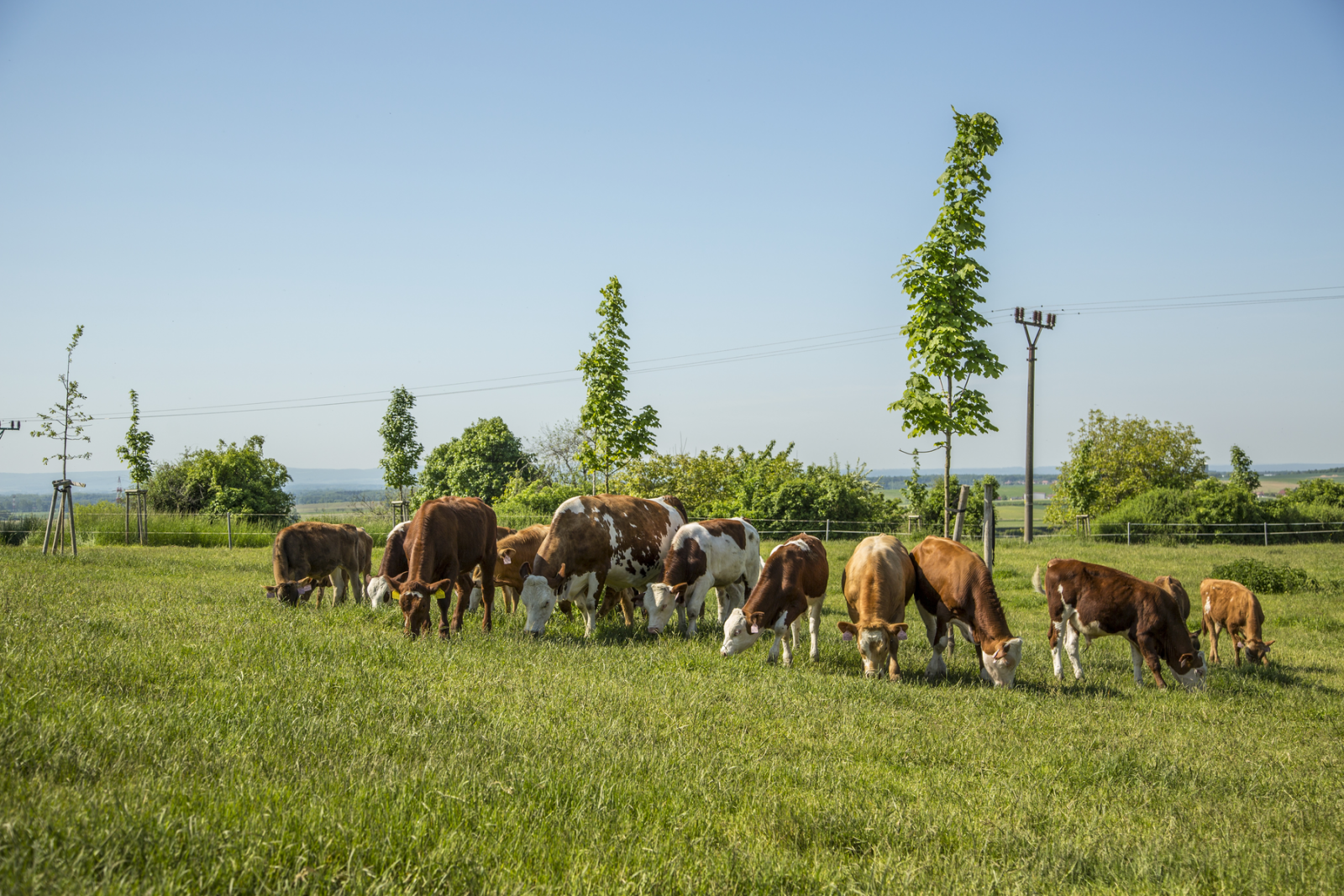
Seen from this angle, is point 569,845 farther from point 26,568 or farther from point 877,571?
point 26,568

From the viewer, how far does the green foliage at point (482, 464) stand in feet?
170

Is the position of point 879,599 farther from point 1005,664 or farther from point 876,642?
point 1005,664

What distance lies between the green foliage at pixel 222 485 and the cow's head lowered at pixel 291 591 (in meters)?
28.9

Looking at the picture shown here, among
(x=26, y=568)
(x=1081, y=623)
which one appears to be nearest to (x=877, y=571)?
(x=1081, y=623)

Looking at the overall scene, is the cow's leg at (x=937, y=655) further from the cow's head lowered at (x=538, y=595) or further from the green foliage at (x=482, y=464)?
the green foliage at (x=482, y=464)

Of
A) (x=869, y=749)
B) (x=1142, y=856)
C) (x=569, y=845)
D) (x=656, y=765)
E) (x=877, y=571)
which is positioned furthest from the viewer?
(x=877, y=571)

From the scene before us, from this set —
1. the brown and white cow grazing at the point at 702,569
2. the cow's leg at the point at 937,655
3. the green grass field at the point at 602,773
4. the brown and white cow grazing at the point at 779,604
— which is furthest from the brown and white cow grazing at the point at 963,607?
the brown and white cow grazing at the point at 702,569

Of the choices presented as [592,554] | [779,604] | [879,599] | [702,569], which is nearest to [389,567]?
[592,554]

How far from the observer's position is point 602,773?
512 centimetres

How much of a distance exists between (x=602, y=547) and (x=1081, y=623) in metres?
6.85

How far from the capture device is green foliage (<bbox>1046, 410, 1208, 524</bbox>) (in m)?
55.6

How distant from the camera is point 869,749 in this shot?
652cm

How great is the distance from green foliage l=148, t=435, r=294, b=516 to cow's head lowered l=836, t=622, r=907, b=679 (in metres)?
37.3

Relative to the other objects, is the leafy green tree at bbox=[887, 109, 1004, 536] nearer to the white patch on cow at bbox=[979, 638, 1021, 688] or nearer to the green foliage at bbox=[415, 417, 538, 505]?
the white patch on cow at bbox=[979, 638, 1021, 688]
